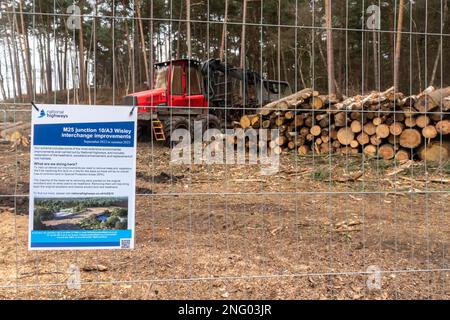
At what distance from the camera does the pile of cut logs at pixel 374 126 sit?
7.07 meters

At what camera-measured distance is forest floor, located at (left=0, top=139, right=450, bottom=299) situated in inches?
110

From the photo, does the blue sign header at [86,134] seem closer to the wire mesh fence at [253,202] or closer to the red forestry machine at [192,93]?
the wire mesh fence at [253,202]

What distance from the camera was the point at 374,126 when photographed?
746cm

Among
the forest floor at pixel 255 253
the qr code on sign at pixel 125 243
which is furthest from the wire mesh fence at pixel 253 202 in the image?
the qr code on sign at pixel 125 243

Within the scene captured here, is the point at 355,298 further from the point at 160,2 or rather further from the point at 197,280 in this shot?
the point at 160,2

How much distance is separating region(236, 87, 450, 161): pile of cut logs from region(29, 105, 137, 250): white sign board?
15.2 ft

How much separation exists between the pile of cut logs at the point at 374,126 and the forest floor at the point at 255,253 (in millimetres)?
1366

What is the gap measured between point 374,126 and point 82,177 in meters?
6.28

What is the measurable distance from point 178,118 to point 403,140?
4.94m

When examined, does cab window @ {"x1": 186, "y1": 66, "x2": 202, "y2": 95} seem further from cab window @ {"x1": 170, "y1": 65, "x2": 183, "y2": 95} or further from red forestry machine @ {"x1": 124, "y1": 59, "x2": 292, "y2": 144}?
cab window @ {"x1": 170, "y1": 65, "x2": 183, "y2": 95}

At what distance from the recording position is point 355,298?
2746mm

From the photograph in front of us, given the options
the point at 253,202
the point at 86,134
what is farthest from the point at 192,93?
the point at 86,134
